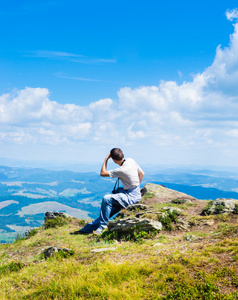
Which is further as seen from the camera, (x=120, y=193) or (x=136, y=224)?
(x=120, y=193)

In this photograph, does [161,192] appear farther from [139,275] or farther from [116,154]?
[139,275]


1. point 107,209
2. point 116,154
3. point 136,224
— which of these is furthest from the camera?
point 107,209

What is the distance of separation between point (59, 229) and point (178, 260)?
10.6m

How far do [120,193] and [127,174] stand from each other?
119 centimetres

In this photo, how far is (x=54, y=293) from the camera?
495 centimetres

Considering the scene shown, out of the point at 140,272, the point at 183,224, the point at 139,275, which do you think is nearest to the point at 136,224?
the point at 183,224

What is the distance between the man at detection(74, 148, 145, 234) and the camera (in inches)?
421

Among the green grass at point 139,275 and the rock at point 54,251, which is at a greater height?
the green grass at point 139,275

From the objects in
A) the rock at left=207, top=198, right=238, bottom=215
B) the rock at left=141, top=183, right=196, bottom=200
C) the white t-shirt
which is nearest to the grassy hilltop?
the white t-shirt

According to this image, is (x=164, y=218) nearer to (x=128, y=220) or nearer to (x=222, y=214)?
(x=128, y=220)

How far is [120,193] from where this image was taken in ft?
36.8

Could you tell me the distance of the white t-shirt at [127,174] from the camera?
10.6m

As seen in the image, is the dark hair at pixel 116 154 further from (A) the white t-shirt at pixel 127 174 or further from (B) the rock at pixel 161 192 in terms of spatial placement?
(B) the rock at pixel 161 192

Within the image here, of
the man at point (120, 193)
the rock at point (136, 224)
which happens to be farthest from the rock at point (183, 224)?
the man at point (120, 193)
